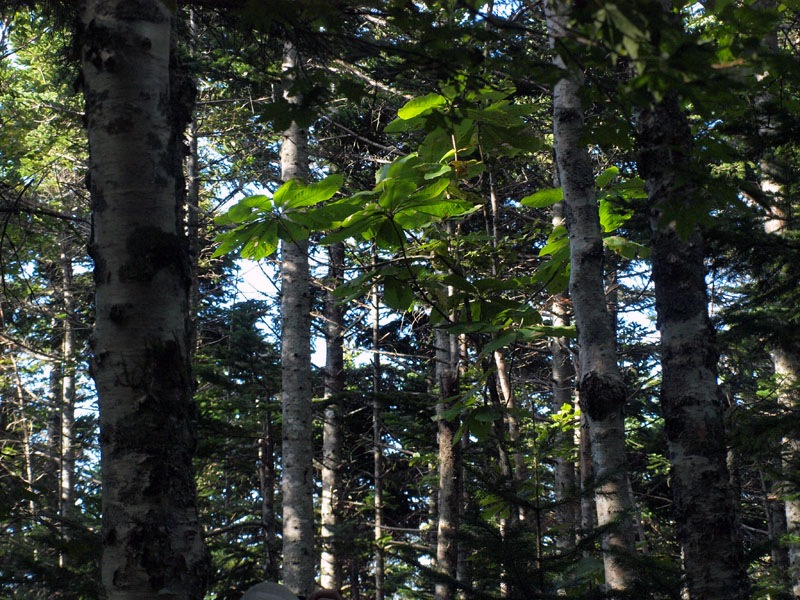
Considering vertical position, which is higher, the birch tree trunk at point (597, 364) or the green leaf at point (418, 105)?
the green leaf at point (418, 105)

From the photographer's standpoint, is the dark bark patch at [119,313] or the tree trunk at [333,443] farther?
the tree trunk at [333,443]

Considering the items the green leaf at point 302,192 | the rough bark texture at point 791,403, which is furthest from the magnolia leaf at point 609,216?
the rough bark texture at point 791,403

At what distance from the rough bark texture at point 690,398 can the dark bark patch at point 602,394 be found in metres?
0.62

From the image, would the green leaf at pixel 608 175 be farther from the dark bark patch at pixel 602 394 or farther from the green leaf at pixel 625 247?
the dark bark patch at pixel 602 394

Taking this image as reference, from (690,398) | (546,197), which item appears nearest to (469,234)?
(546,197)

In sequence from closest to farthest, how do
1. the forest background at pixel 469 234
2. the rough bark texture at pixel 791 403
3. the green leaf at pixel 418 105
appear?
the forest background at pixel 469 234, the green leaf at pixel 418 105, the rough bark texture at pixel 791 403

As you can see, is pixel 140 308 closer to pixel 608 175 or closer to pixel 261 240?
pixel 261 240

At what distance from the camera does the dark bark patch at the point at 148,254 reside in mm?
2779

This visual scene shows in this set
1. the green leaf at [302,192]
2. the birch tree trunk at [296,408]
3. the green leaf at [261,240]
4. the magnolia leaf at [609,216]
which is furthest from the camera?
the birch tree trunk at [296,408]

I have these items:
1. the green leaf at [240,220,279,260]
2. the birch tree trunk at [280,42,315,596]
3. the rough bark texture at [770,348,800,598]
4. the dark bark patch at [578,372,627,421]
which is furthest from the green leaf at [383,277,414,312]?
the rough bark texture at [770,348,800,598]

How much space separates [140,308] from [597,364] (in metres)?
2.82

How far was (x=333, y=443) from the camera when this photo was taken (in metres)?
17.3

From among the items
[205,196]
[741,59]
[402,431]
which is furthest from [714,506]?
[205,196]

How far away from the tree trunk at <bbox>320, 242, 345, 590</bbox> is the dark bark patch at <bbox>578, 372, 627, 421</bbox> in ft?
30.5
